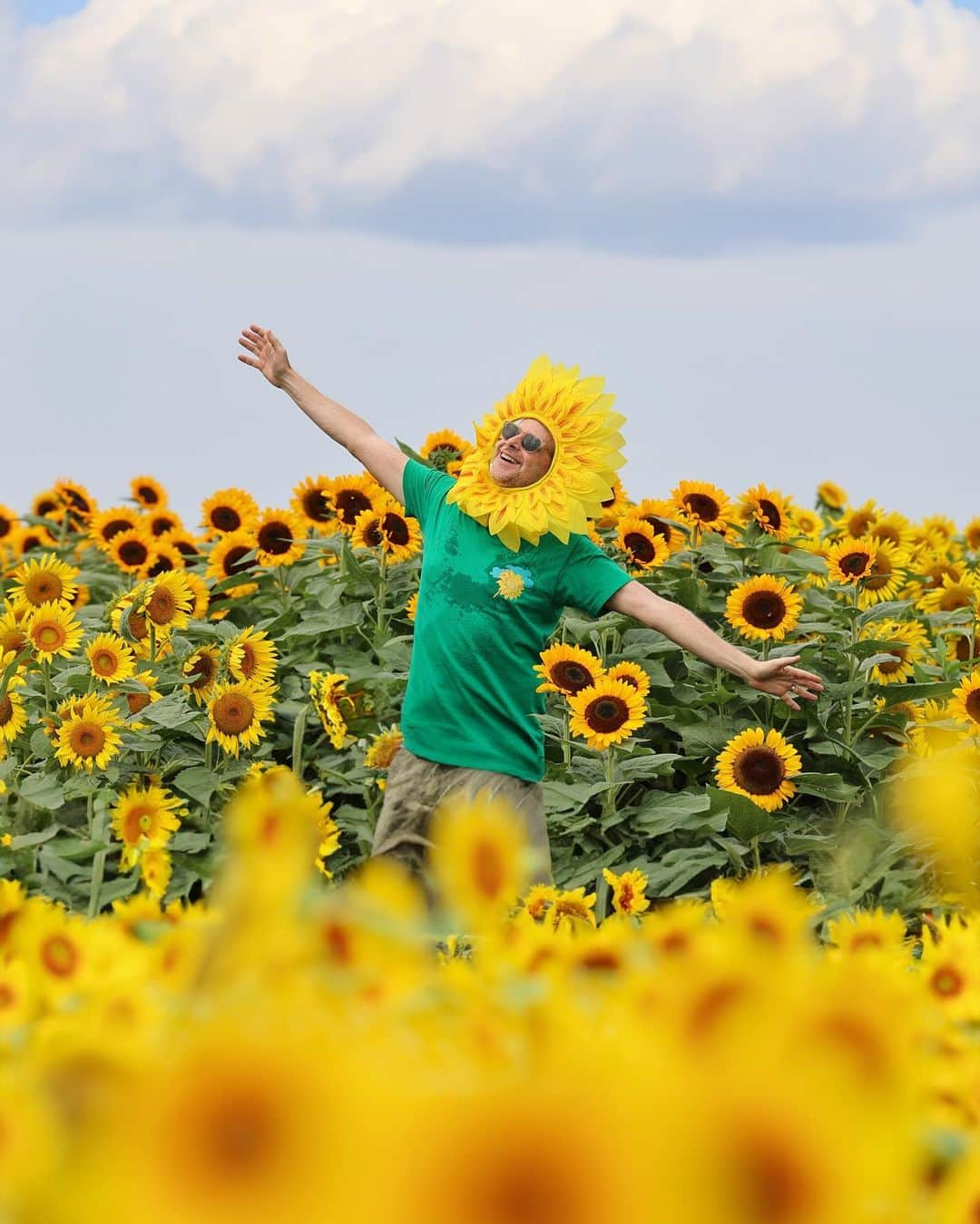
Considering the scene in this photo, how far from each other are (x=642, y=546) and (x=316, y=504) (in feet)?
6.12

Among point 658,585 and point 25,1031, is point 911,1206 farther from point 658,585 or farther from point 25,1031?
point 658,585

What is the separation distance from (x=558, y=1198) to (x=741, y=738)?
496cm

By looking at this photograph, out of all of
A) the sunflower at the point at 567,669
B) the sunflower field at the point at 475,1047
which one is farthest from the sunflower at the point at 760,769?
the sunflower field at the point at 475,1047

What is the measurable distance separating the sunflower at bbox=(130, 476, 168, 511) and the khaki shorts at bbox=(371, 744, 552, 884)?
15.7 feet

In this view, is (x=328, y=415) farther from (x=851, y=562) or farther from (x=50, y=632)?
(x=851, y=562)

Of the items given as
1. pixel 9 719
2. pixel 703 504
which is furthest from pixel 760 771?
pixel 9 719

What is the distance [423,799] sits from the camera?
4.75 metres

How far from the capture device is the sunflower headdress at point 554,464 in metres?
4.68

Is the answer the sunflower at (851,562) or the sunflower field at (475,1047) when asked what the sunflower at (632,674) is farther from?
the sunflower at (851,562)

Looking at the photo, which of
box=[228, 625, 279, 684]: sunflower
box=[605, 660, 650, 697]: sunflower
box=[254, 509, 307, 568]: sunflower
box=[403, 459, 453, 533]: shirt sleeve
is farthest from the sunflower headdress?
box=[254, 509, 307, 568]: sunflower

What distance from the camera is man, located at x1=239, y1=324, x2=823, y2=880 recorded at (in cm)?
469

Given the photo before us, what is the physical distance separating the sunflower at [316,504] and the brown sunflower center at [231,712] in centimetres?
197

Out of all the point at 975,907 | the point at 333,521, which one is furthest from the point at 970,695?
the point at 333,521

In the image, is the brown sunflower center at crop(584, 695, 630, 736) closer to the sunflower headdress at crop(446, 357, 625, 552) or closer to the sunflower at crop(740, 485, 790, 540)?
the sunflower headdress at crop(446, 357, 625, 552)
